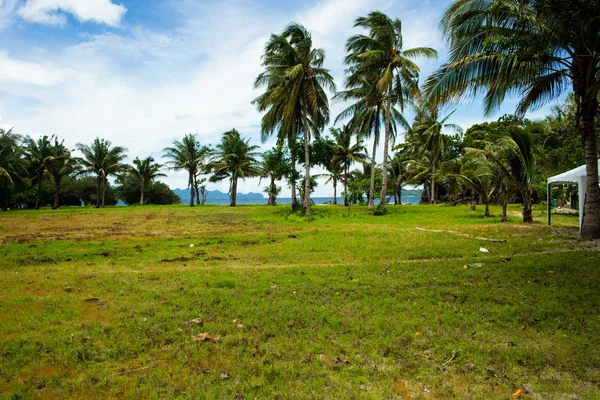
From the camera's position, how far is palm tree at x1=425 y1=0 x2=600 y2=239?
8.07 meters

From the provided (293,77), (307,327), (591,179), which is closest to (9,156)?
(293,77)

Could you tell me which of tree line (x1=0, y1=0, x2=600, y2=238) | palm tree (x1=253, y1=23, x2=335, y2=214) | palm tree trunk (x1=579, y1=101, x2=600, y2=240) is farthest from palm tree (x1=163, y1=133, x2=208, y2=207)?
palm tree trunk (x1=579, y1=101, x2=600, y2=240)

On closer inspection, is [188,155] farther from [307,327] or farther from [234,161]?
[307,327]

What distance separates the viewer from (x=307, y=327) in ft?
14.6

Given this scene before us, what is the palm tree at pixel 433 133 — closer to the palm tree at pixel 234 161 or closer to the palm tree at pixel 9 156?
the palm tree at pixel 234 161

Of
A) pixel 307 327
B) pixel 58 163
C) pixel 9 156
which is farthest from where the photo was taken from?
pixel 58 163

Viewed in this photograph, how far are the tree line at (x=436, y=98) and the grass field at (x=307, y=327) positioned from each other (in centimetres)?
464

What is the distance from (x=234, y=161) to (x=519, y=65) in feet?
108

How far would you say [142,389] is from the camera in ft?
10.2

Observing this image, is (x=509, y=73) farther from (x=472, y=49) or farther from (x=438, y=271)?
(x=438, y=271)

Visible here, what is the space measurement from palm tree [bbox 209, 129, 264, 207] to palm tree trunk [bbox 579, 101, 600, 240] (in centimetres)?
3197

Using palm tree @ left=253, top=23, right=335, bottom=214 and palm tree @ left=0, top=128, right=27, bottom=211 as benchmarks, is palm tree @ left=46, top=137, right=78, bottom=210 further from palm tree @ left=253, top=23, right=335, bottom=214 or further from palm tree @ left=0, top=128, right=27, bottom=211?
palm tree @ left=253, top=23, right=335, bottom=214

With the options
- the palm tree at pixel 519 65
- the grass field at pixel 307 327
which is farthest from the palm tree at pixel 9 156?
the palm tree at pixel 519 65

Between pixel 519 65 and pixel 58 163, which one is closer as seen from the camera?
pixel 519 65
